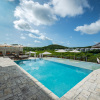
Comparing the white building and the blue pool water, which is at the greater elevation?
the white building

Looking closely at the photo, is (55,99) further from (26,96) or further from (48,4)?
(48,4)

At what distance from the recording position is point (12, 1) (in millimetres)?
7672

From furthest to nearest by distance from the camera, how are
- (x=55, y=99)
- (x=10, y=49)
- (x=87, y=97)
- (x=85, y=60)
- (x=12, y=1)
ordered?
(x=10, y=49), (x=85, y=60), (x=12, y=1), (x=87, y=97), (x=55, y=99)

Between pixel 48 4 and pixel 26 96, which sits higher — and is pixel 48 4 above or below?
above

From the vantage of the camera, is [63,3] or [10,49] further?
[10,49]

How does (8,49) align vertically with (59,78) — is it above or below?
above

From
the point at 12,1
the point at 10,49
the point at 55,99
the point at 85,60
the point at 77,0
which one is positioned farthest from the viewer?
the point at 10,49

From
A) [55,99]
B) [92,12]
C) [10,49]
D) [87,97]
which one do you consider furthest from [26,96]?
[10,49]

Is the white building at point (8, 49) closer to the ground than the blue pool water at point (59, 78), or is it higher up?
higher up

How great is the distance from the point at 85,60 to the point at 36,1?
12.4m

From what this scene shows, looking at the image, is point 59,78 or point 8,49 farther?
point 8,49

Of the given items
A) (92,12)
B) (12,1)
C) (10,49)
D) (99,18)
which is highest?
(12,1)

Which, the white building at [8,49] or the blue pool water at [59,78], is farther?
the white building at [8,49]

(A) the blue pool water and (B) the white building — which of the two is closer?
(A) the blue pool water
